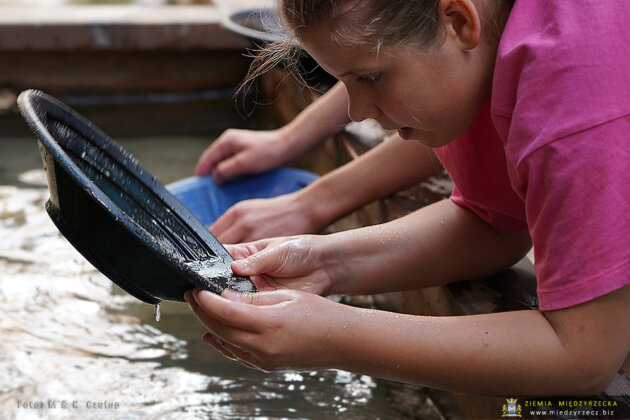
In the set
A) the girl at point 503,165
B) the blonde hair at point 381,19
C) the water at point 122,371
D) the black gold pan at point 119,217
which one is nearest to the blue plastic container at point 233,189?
the water at point 122,371

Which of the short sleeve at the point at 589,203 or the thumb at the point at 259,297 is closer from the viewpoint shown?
the short sleeve at the point at 589,203

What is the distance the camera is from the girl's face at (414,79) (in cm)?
140

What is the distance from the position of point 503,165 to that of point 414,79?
1.21 feet

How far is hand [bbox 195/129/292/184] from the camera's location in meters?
2.98

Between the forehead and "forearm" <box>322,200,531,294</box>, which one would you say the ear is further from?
"forearm" <box>322,200,531,294</box>

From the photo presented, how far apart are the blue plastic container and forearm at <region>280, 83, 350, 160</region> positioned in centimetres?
9

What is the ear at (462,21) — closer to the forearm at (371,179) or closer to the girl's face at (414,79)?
the girl's face at (414,79)

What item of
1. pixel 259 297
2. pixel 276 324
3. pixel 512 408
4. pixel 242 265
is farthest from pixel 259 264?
pixel 512 408

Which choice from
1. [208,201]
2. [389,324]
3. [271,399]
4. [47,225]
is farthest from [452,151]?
[47,225]

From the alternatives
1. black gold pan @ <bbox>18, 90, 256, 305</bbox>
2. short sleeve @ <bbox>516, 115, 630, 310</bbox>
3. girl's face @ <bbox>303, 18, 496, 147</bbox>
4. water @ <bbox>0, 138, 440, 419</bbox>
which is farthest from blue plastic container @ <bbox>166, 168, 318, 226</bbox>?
short sleeve @ <bbox>516, 115, 630, 310</bbox>

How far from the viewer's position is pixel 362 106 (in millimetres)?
1519

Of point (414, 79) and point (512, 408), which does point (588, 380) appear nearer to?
point (512, 408)

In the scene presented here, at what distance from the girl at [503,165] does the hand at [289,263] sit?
20cm

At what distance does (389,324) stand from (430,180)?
3.75 ft
